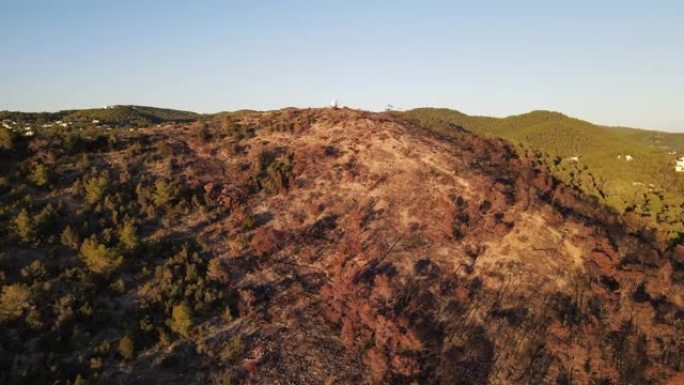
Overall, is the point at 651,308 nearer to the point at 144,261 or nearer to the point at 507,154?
the point at 507,154

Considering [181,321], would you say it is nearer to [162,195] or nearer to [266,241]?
[266,241]

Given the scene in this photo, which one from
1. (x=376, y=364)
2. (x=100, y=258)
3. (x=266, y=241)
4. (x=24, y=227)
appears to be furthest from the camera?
(x=266, y=241)

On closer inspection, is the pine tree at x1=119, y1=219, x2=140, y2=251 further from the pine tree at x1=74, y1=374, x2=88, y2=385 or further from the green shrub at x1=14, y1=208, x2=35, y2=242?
the pine tree at x1=74, y1=374, x2=88, y2=385

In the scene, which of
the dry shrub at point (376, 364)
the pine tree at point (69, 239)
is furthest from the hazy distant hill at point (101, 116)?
the dry shrub at point (376, 364)

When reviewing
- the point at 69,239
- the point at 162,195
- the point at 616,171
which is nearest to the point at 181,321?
the point at 69,239

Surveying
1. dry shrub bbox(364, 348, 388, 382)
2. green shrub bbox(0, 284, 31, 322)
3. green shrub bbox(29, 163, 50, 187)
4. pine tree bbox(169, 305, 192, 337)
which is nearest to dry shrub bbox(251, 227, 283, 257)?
pine tree bbox(169, 305, 192, 337)

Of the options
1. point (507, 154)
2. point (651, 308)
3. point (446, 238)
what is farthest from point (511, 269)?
point (507, 154)
